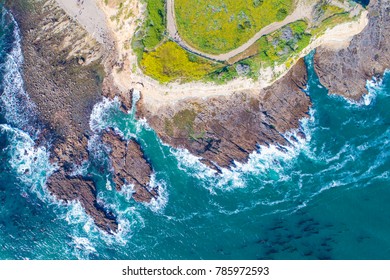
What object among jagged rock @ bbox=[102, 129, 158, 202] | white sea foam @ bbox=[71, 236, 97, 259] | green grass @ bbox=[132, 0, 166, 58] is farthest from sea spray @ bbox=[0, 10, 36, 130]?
green grass @ bbox=[132, 0, 166, 58]

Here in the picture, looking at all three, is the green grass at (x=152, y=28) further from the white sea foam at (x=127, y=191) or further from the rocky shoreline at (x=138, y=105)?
the white sea foam at (x=127, y=191)

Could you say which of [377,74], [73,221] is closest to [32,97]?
[73,221]

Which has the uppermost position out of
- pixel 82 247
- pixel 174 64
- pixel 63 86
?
pixel 174 64

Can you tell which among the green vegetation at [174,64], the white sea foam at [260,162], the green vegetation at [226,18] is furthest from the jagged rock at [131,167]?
the green vegetation at [226,18]

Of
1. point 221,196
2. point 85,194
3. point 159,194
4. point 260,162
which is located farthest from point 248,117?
point 85,194

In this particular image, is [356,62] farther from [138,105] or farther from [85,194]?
[85,194]

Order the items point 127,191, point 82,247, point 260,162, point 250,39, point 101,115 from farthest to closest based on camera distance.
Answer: point 82,247 < point 101,115 < point 127,191 < point 260,162 < point 250,39

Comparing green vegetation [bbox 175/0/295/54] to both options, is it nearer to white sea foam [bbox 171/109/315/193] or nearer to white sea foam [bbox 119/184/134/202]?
white sea foam [bbox 171/109/315/193]
